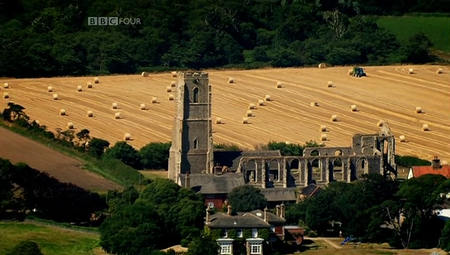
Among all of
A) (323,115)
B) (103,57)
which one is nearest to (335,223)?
(323,115)

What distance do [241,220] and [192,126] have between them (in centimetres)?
1550

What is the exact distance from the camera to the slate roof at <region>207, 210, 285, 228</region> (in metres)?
82.7

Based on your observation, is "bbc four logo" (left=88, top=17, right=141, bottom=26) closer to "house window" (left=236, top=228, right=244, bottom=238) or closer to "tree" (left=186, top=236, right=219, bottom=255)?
"house window" (left=236, top=228, right=244, bottom=238)

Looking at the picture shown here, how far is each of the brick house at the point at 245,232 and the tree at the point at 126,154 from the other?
51.6ft

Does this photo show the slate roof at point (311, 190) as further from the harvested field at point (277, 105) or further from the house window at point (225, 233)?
the house window at point (225, 233)

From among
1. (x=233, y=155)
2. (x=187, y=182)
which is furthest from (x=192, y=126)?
(x=187, y=182)

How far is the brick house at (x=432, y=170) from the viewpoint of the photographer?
95312 millimetres

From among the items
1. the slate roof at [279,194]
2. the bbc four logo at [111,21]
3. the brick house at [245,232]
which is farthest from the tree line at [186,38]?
the brick house at [245,232]

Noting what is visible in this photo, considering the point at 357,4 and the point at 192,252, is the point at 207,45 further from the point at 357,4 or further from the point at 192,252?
the point at 192,252

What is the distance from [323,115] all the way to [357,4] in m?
45.4

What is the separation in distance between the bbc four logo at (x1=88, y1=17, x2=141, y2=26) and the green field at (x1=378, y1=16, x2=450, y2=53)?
Result: 22375 mm

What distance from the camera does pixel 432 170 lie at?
3767 inches

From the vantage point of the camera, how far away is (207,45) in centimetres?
14188

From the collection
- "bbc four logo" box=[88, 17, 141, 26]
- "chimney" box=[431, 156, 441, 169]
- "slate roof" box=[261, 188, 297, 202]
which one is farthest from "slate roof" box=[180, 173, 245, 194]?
"bbc four logo" box=[88, 17, 141, 26]
